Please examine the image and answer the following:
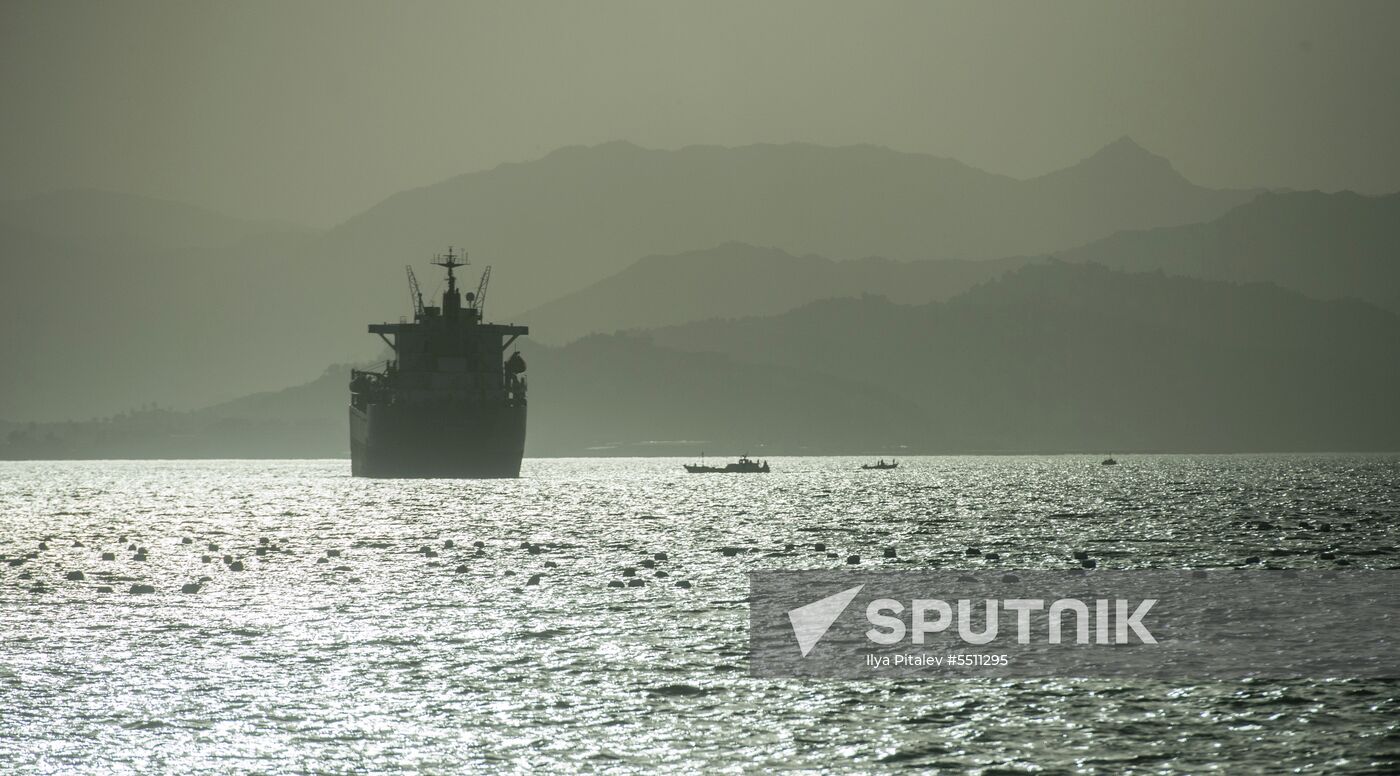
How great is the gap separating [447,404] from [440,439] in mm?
3365

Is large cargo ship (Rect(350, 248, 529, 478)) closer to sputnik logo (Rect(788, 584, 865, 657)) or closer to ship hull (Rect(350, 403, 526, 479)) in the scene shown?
ship hull (Rect(350, 403, 526, 479))

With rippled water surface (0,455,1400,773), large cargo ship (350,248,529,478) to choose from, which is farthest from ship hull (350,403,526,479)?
rippled water surface (0,455,1400,773)

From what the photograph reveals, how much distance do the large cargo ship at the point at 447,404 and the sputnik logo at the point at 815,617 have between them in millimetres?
96673

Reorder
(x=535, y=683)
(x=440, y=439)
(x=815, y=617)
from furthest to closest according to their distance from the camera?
(x=440, y=439), (x=815, y=617), (x=535, y=683)

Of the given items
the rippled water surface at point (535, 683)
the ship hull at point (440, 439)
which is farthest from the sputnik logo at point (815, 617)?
the ship hull at point (440, 439)

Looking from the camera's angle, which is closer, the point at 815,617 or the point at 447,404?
the point at 815,617

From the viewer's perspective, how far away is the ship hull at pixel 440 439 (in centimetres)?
13538

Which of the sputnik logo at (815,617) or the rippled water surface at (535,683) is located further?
the sputnik logo at (815,617)

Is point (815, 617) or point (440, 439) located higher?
point (440, 439)

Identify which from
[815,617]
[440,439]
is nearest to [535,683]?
[815,617]

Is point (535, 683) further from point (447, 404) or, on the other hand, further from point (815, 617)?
point (447, 404)

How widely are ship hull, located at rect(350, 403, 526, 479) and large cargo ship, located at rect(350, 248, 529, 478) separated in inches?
3.7

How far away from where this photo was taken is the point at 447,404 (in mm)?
135500

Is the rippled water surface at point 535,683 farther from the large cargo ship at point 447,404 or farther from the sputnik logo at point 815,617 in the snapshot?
the large cargo ship at point 447,404
